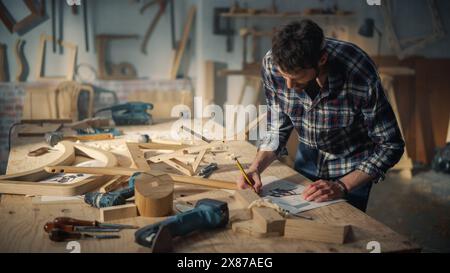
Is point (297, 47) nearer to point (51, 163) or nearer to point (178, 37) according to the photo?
point (51, 163)

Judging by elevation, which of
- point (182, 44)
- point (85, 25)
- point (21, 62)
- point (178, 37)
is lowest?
point (21, 62)

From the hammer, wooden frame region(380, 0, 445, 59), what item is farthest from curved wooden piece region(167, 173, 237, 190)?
wooden frame region(380, 0, 445, 59)

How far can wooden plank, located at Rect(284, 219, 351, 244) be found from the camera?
1.56 m

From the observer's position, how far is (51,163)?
7.73ft

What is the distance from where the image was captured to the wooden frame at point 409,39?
6273mm

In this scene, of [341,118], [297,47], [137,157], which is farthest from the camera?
[137,157]

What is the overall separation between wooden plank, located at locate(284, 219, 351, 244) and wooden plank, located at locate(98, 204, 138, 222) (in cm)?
59

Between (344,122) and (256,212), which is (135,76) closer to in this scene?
(344,122)

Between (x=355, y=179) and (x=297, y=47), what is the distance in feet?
2.24

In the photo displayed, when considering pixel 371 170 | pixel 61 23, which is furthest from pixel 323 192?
pixel 61 23

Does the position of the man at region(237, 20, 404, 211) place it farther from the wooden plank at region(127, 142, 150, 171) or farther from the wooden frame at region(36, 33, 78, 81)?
the wooden frame at region(36, 33, 78, 81)

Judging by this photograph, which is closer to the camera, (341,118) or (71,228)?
(71,228)
